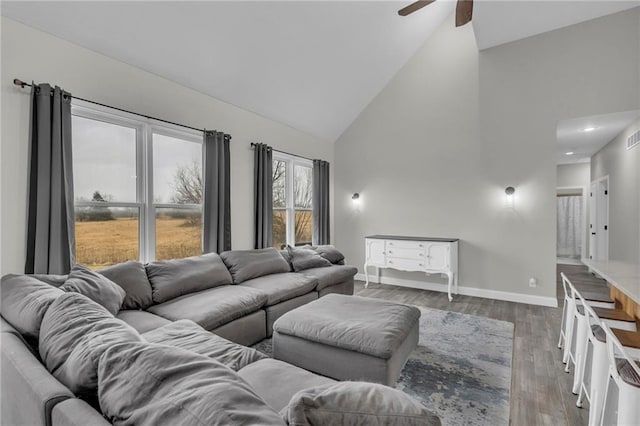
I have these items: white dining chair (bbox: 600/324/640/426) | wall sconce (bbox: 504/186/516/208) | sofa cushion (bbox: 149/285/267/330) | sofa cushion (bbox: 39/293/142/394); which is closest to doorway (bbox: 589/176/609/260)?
wall sconce (bbox: 504/186/516/208)

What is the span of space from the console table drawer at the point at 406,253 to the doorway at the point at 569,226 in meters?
5.80

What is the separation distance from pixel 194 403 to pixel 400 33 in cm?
527

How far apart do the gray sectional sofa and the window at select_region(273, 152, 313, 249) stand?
2440 mm

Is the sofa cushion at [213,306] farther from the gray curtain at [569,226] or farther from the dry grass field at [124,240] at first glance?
the gray curtain at [569,226]

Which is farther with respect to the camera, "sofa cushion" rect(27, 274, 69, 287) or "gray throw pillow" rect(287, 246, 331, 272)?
"gray throw pillow" rect(287, 246, 331, 272)

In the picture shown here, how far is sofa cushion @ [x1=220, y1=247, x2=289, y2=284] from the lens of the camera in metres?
3.51

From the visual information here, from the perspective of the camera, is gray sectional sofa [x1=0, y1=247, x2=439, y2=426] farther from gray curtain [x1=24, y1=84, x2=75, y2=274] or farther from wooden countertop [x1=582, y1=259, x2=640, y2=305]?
wooden countertop [x1=582, y1=259, x2=640, y2=305]

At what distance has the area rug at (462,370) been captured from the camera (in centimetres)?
203

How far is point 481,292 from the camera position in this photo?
15.5ft

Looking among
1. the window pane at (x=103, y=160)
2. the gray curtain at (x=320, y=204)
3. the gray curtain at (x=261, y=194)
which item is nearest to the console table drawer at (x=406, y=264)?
the gray curtain at (x=320, y=204)

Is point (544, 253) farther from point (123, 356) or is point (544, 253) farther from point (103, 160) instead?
point (103, 160)

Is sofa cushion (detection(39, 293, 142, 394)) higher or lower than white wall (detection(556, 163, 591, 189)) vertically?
lower

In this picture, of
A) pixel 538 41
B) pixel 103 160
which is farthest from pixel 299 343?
pixel 538 41

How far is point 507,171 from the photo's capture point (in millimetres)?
4543
